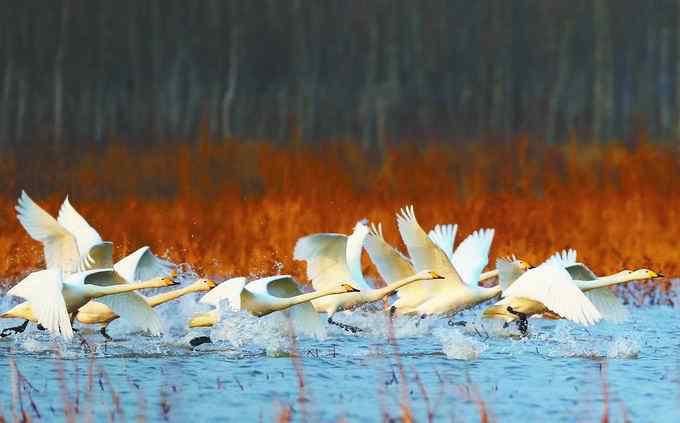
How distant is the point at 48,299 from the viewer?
10.9 m

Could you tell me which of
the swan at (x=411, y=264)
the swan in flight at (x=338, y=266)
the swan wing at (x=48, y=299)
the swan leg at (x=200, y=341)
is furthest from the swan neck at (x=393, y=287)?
the swan wing at (x=48, y=299)

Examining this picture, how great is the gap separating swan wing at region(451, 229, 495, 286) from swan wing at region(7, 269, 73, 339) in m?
3.73

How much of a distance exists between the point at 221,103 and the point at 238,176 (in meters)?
14.5

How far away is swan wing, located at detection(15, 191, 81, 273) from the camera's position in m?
12.5

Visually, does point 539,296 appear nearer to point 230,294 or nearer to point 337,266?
point 337,266

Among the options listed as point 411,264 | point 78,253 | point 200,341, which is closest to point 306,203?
point 411,264

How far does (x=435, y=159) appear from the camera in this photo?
20.8 meters

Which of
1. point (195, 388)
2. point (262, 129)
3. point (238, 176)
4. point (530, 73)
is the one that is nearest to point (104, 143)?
point (262, 129)

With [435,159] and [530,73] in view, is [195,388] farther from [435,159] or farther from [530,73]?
[530,73]

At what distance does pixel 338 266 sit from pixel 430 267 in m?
0.78

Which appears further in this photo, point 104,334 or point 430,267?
point 430,267

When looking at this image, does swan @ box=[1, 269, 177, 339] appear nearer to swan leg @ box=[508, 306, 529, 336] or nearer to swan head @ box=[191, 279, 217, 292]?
swan head @ box=[191, 279, 217, 292]

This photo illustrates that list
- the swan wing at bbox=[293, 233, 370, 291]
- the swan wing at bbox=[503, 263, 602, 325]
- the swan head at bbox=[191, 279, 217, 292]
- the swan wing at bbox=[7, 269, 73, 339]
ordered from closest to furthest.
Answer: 1. the swan wing at bbox=[7, 269, 73, 339]
2. the swan wing at bbox=[503, 263, 602, 325]
3. the swan head at bbox=[191, 279, 217, 292]
4. the swan wing at bbox=[293, 233, 370, 291]

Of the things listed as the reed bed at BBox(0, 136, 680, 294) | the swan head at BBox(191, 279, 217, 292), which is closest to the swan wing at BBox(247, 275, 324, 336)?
the swan head at BBox(191, 279, 217, 292)
